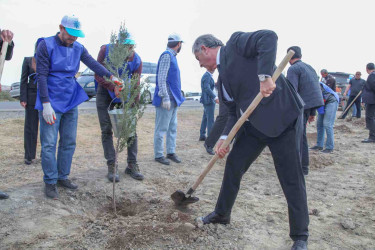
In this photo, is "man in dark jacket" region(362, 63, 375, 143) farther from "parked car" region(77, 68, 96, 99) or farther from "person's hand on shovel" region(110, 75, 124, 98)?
"parked car" region(77, 68, 96, 99)

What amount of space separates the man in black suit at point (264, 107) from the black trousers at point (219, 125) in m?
2.93

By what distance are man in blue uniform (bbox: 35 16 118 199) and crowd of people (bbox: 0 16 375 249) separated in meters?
0.01

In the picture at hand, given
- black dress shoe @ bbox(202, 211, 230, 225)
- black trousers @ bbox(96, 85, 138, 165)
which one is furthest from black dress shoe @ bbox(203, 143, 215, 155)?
black dress shoe @ bbox(202, 211, 230, 225)

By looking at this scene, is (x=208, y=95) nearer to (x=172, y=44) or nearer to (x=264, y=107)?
(x=172, y=44)

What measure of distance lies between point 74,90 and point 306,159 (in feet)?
12.0

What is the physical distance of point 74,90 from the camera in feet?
13.5

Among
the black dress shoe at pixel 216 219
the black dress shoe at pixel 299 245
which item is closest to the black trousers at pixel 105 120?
the black dress shoe at pixel 216 219

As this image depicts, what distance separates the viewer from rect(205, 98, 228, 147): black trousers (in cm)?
633

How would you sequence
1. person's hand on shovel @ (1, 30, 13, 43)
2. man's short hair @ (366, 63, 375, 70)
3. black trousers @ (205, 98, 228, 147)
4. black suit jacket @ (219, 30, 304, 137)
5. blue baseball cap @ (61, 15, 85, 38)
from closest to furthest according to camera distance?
black suit jacket @ (219, 30, 304, 137) < person's hand on shovel @ (1, 30, 13, 43) < blue baseball cap @ (61, 15, 85, 38) < black trousers @ (205, 98, 228, 147) < man's short hair @ (366, 63, 375, 70)

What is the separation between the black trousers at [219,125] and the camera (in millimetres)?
6332

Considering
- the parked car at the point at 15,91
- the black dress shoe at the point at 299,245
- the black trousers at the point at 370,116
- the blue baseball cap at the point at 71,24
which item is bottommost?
the parked car at the point at 15,91

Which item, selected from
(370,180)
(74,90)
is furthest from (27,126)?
(370,180)

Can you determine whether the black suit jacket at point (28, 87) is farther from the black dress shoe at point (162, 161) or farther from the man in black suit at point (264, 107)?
the man in black suit at point (264, 107)

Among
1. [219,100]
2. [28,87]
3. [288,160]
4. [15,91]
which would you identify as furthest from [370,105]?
[15,91]
